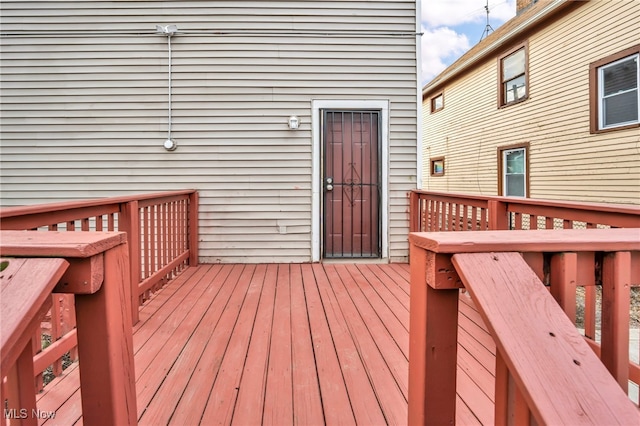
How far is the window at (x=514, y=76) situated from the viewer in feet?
22.9

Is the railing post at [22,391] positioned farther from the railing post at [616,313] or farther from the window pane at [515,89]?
the window pane at [515,89]

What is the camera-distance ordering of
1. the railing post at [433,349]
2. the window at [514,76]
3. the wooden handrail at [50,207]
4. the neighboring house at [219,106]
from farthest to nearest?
the window at [514,76] < the neighboring house at [219,106] < the wooden handrail at [50,207] < the railing post at [433,349]

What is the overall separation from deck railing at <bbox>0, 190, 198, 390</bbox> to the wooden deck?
0.49 ft

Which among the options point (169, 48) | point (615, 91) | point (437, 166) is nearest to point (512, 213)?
point (169, 48)

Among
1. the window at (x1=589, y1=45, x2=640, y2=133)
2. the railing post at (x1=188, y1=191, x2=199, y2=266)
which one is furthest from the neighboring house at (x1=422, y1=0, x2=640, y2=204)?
the railing post at (x1=188, y1=191, x2=199, y2=266)

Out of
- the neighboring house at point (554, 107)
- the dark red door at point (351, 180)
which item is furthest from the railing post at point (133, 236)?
the neighboring house at point (554, 107)

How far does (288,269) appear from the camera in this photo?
153 inches

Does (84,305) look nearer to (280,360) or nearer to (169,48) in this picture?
(280,360)

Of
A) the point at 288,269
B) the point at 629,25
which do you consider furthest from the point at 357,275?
the point at 629,25

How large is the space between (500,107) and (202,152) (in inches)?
254

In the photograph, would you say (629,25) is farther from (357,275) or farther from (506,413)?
(506,413)

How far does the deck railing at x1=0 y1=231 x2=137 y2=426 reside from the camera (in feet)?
2.15

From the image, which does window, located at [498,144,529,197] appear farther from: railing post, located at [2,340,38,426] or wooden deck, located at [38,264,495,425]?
railing post, located at [2,340,38,426]

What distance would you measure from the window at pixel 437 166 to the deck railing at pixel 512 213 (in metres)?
6.70
